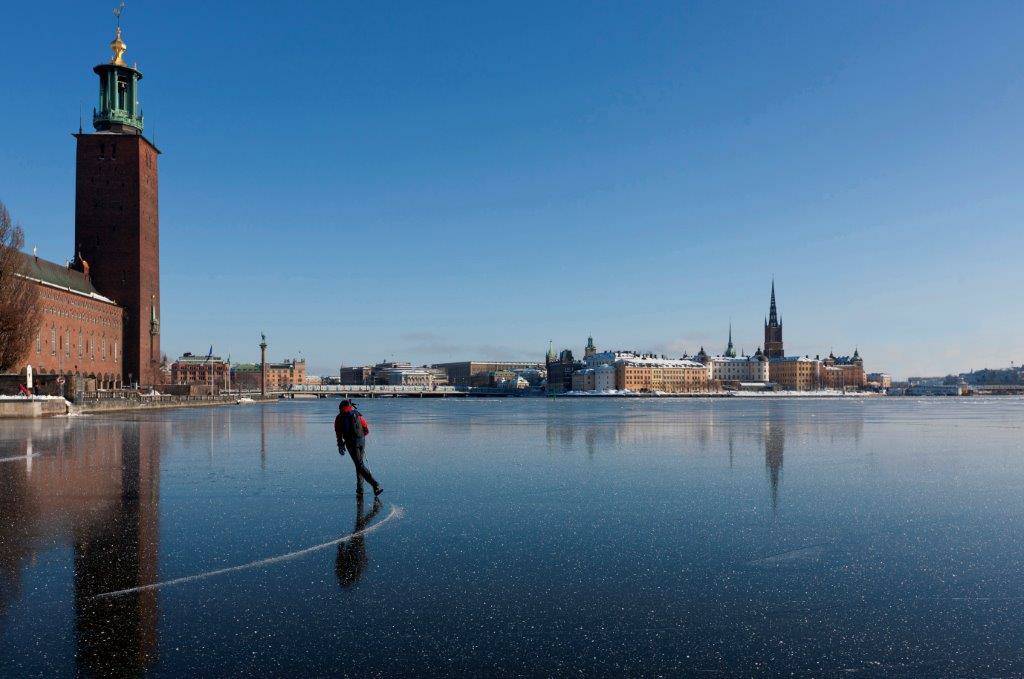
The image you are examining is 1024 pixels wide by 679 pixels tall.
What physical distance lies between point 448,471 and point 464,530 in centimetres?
681

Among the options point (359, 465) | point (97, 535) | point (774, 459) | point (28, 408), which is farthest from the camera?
point (28, 408)

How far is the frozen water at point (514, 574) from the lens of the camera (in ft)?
17.9

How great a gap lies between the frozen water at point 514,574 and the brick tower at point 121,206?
9158cm

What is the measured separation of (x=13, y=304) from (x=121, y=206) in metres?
57.7

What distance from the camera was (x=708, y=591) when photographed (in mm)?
7012

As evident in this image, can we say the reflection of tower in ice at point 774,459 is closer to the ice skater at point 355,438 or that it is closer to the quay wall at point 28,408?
the ice skater at point 355,438

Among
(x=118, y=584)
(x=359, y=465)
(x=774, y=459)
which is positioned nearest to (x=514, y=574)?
(x=118, y=584)

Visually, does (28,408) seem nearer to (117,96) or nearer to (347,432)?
(347,432)

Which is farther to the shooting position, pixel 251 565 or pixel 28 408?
pixel 28 408

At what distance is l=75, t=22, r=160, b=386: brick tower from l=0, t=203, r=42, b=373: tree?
53718mm

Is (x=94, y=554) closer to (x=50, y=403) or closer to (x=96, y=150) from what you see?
(x=50, y=403)

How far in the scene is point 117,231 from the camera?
320 feet

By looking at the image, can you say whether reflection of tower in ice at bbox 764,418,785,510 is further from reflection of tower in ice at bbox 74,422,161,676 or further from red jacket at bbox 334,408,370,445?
reflection of tower in ice at bbox 74,422,161,676

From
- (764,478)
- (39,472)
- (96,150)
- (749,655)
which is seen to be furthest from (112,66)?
(749,655)
